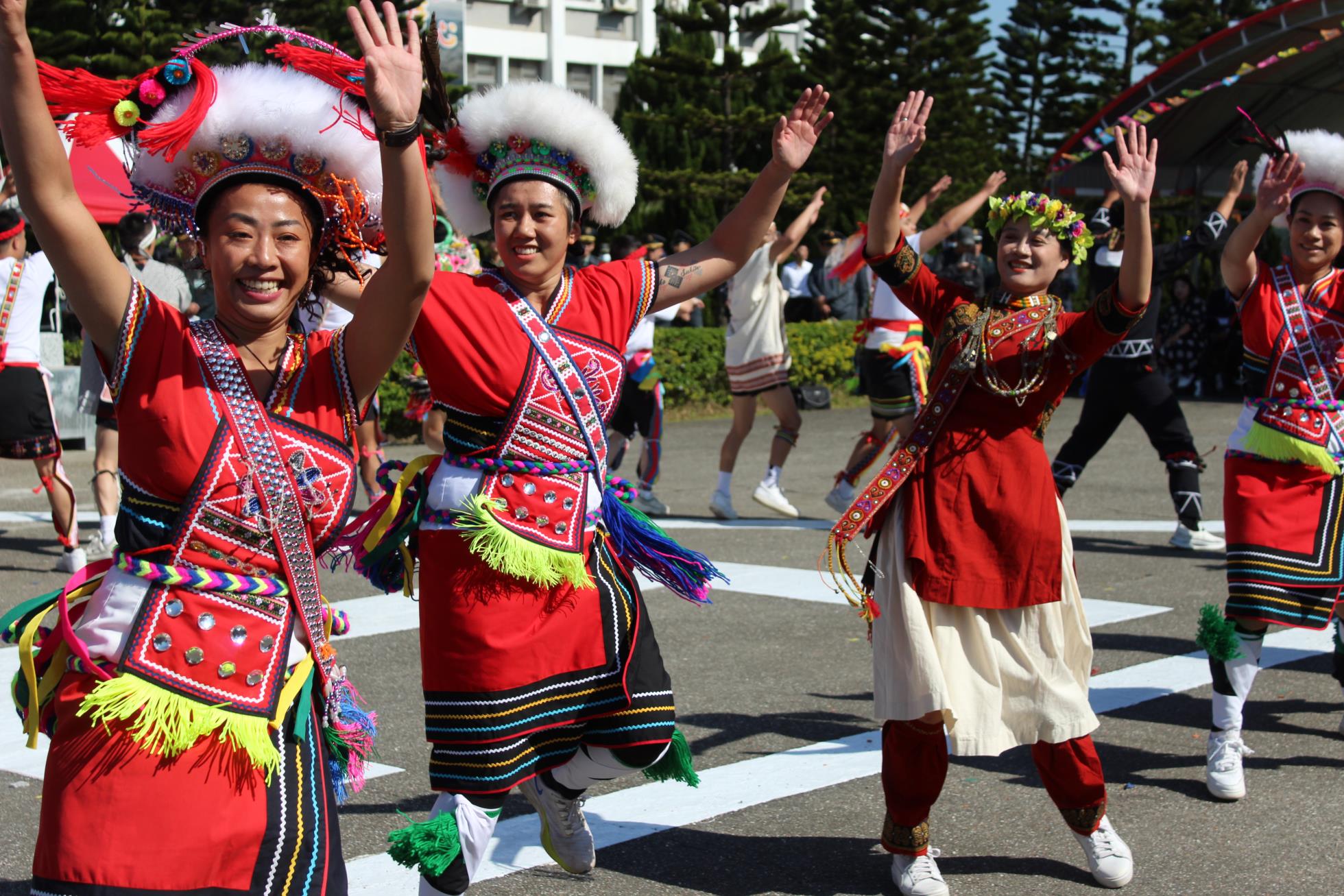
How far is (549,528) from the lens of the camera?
354cm

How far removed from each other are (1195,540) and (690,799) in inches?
211

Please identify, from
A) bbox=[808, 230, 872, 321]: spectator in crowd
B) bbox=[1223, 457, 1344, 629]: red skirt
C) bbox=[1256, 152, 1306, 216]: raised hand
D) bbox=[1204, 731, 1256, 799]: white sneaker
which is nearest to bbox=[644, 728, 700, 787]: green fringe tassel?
bbox=[1204, 731, 1256, 799]: white sneaker

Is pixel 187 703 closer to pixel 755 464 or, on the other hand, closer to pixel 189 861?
pixel 189 861

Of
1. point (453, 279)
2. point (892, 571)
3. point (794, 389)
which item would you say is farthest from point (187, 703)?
point (794, 389)

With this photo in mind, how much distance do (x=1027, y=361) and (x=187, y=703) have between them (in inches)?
95.1

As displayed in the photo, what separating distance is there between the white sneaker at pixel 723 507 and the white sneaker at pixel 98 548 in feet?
13.0

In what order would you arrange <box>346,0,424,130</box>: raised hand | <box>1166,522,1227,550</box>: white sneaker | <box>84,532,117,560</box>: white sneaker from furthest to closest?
<box>1166,522,1227,550</box>: white sneaker < <box>84,532,117,560</box>: white sneaker < <box>346,0,424,130</box>: raised hand

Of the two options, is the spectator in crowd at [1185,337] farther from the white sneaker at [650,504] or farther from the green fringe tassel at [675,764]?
the green fringe tassel at [675,764]

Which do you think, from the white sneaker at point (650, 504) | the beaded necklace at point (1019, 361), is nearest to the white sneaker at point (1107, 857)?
the beaded necklace at point (1019, 361)

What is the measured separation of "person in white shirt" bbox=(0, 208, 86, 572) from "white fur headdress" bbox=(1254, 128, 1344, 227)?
6.38m

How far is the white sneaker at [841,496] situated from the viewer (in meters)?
10.2

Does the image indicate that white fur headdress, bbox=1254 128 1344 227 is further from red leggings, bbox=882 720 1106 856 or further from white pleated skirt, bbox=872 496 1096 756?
red leggings, bbox=882 720 1106 856

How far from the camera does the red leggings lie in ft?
12.7

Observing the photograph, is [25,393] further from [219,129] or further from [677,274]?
[219,129]
